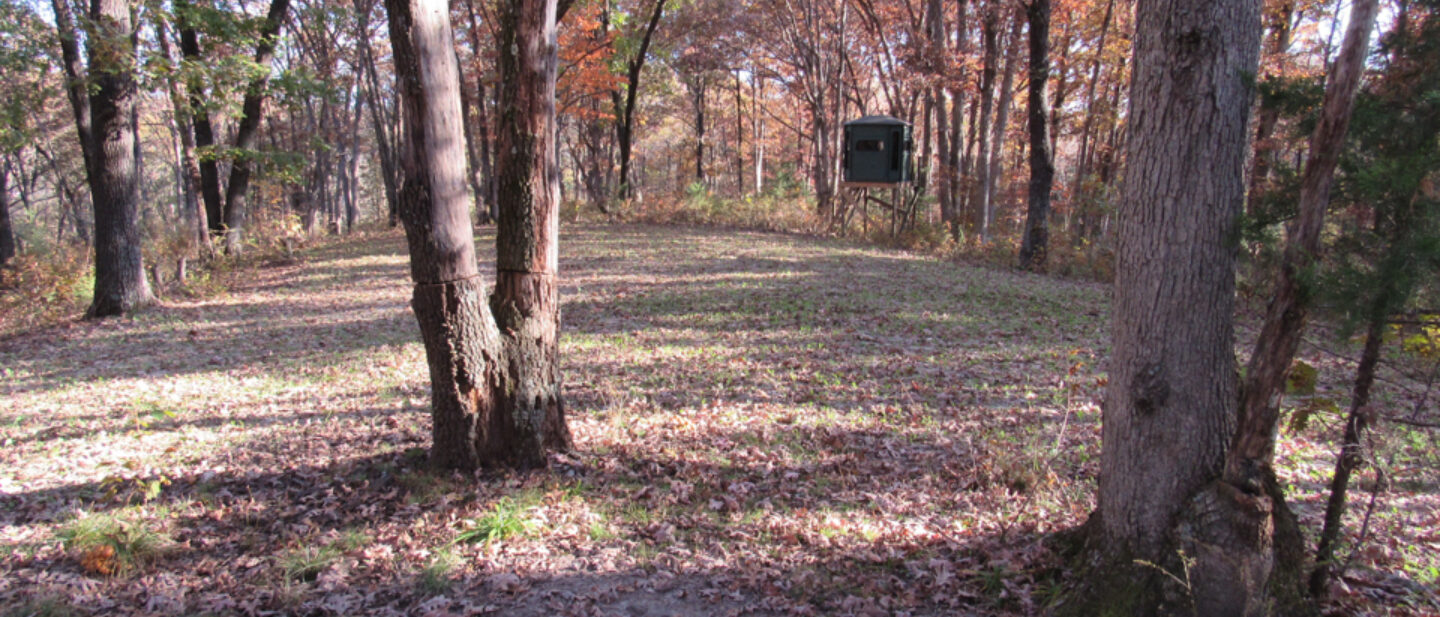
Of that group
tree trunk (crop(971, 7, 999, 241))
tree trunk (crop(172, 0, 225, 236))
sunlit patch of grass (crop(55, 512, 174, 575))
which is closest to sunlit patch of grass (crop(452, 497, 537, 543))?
sunlit patch of grass (crop(55, 512, 174, 575))

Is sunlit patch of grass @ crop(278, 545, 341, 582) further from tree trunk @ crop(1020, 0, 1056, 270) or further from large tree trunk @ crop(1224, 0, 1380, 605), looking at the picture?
tree trunk @ crop(1020, 0, 1056, 270)

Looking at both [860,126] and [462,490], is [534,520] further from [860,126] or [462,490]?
[860,126]

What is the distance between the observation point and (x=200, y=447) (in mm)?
4707

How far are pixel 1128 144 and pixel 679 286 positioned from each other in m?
8.05

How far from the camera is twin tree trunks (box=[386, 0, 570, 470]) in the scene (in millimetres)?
3549

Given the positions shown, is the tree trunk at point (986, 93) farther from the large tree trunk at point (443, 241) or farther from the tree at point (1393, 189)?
the large tree trunk at point (443, 241)

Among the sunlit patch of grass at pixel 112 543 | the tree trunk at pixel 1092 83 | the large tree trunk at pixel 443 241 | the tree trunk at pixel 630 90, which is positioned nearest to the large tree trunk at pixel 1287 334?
the large tree trunk at pixel 443 241

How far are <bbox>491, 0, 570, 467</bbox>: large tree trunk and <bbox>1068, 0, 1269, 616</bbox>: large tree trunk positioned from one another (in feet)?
9.47

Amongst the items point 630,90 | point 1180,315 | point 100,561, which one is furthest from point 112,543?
point 630,90

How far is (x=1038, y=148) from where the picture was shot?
40.7 ft

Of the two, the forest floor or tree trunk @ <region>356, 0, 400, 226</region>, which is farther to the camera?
tree trunk @ <region>356, 0, 400, 226</region>

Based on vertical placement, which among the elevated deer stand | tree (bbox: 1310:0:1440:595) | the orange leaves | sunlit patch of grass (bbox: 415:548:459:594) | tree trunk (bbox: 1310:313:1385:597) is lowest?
sunlit patch of grass (bbox: 415:548:459:594)

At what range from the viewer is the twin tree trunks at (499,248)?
140 inches

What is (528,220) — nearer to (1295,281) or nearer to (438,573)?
(438,573)
